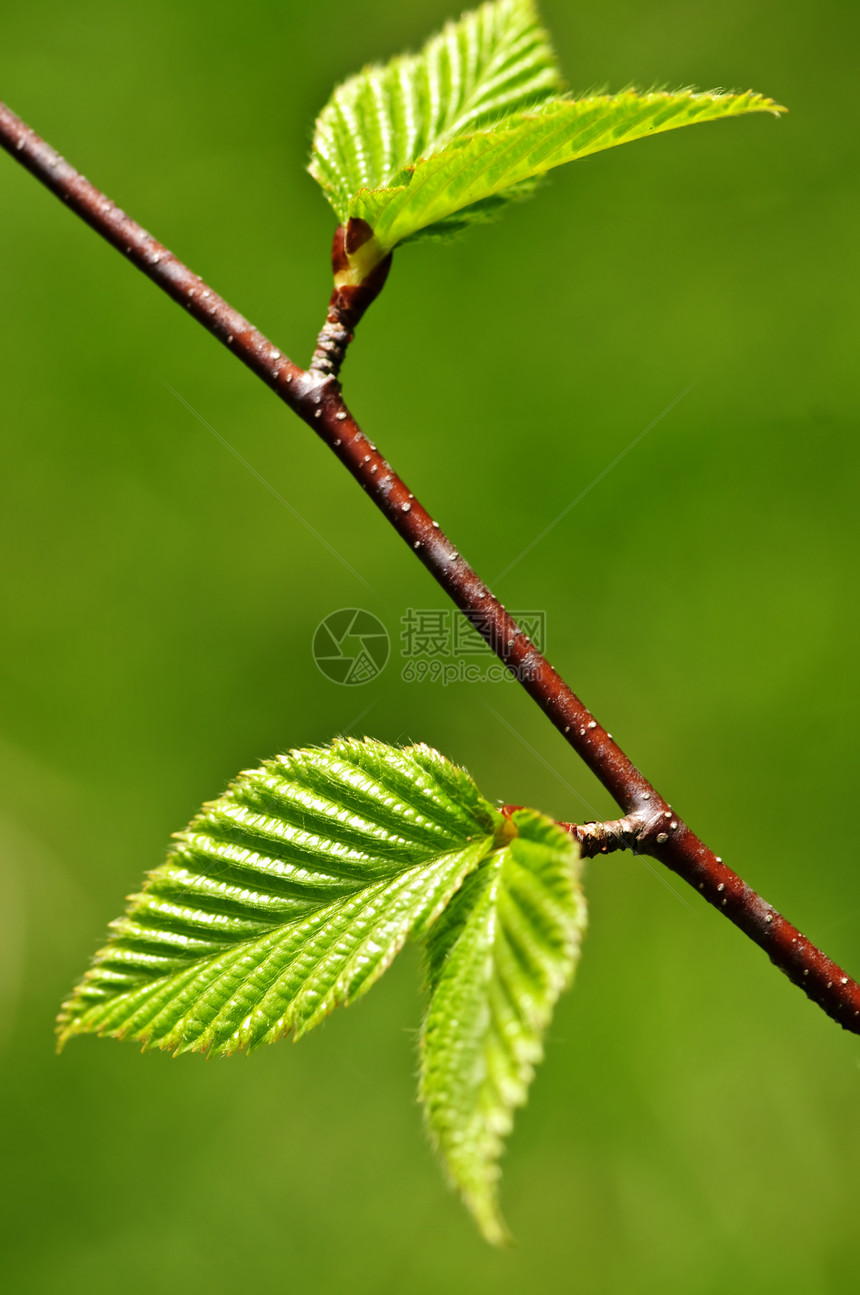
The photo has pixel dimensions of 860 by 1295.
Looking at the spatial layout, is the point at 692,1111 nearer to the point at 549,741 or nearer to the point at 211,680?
the point at 549,741

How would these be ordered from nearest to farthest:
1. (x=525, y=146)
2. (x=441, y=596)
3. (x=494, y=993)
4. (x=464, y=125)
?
(x=494, y=993) → (x=525, y=146) → (x=464, y=125) → (x=441, y=596)

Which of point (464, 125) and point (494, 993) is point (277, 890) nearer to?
point (494, 993)

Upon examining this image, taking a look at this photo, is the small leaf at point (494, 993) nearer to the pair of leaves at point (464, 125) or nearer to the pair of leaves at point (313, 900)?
the pair of leaves at point (313, 900)

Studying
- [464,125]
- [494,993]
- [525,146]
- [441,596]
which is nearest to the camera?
[494,993]

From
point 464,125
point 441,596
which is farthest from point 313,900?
point 441,596

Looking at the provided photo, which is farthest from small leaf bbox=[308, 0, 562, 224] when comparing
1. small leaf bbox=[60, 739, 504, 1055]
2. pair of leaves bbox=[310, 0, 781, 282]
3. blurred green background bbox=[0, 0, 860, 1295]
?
blurred green background bbox=[0, 0, 860, 1295]
